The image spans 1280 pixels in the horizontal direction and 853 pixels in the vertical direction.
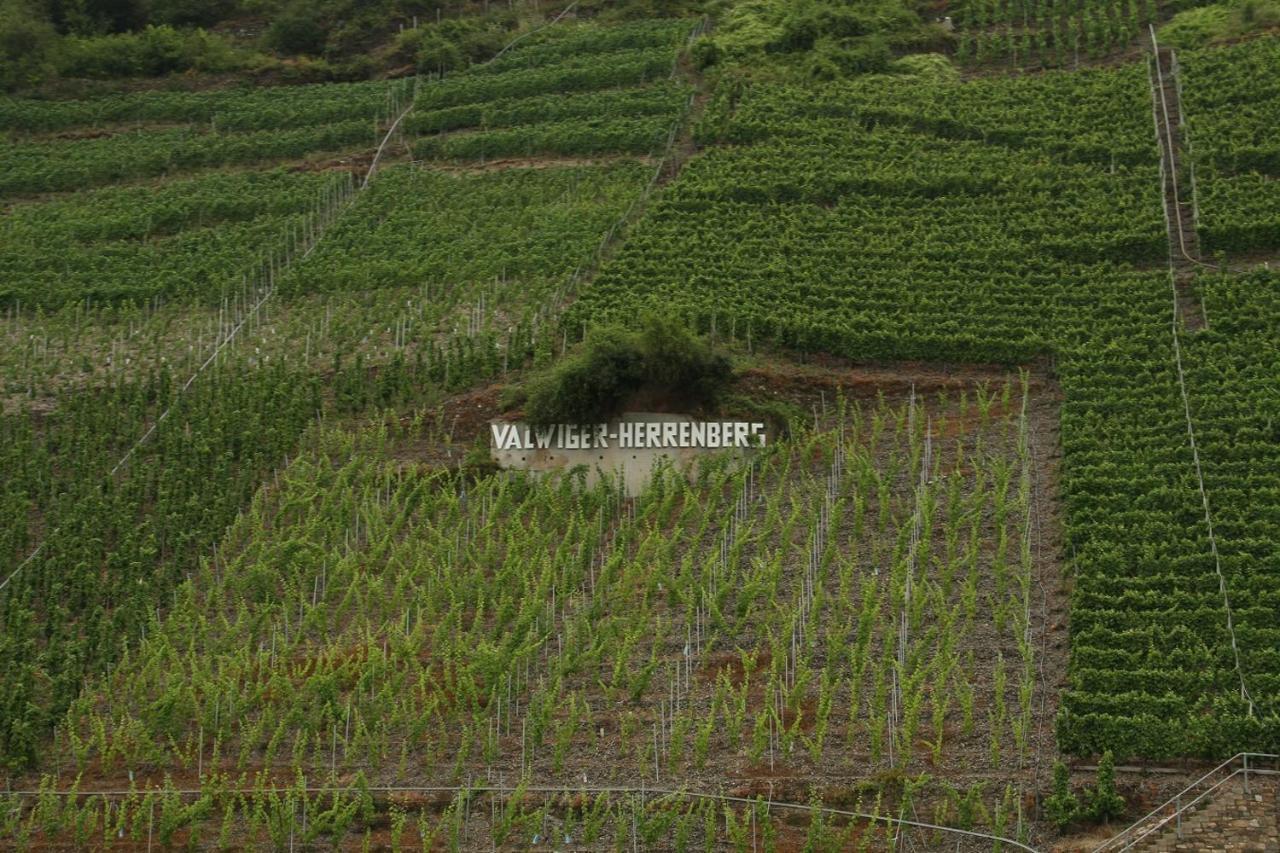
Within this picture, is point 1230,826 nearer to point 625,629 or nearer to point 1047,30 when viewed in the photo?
point 625,629

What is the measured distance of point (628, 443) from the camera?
43.1 meters

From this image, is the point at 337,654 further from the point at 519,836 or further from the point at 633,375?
the point at 633,375

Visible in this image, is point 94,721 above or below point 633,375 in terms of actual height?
below

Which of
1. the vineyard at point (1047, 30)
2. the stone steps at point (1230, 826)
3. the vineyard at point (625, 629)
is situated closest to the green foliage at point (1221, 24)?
the vineyard at point (1047, 30)

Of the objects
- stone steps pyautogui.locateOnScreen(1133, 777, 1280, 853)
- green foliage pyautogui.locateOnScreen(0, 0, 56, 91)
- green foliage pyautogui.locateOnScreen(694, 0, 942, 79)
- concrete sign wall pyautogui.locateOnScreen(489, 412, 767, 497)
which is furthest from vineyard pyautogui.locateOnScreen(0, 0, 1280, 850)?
green foliage pyautogui.locateOnScreen(0, 0, 56, 91)

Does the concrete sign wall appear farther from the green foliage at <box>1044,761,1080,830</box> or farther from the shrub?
the shrub

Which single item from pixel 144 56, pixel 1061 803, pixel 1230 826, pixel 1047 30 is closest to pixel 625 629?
pixel 1061 803

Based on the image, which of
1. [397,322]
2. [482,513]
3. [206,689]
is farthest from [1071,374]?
[206,689]

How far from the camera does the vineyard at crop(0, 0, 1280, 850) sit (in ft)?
111

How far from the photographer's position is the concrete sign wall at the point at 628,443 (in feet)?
141

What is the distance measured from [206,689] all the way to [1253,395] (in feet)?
61.7

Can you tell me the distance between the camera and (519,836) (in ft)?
108

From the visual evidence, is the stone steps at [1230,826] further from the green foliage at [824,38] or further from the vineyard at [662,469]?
the green foliage at [824,38]

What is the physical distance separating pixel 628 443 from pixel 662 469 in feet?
4.80
